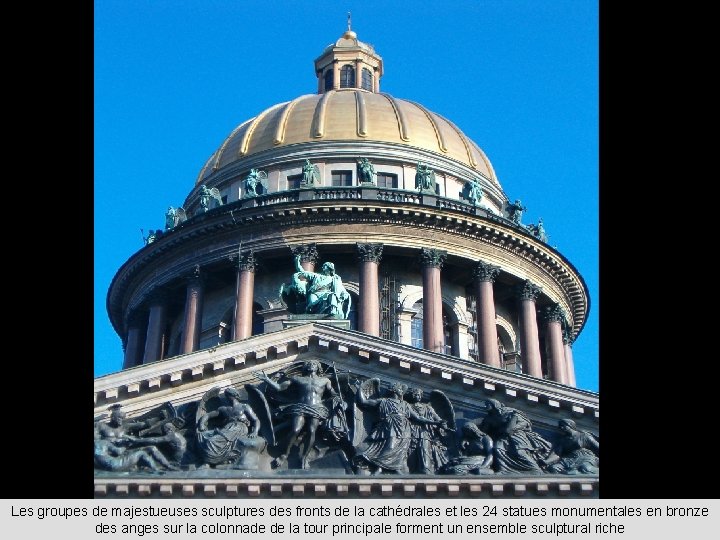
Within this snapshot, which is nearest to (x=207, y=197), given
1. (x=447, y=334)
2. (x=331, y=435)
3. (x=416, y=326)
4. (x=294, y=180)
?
(x=294, y=180)

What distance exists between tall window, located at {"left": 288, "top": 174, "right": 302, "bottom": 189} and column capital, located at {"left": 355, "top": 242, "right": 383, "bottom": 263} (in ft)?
18.2

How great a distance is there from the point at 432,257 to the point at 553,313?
302 inches

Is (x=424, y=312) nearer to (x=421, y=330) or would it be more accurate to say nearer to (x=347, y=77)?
(x=421, y=330)

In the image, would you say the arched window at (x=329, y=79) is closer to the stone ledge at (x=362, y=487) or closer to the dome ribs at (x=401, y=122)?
the dome ribs at (x=401, y=122)

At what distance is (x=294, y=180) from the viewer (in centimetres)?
5041

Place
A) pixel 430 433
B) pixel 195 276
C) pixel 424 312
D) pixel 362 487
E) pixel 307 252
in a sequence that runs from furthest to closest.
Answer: pixel 195 276 < pixel 307 252 < pixel 424 312 < pixel 430 433 < pixel 362 487

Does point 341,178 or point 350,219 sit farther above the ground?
point 341,178

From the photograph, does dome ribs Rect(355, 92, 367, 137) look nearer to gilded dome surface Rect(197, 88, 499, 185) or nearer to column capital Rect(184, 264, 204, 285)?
gilded dome surface Rect(197, 88, 499, 185)

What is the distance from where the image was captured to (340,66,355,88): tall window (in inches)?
2393

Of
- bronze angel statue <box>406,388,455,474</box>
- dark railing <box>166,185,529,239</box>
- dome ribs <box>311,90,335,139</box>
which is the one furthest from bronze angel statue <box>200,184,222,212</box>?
bronze angel statue <box>406,388,455,474</box>

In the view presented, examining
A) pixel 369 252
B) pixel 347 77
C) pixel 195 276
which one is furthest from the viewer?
pixel 347 77

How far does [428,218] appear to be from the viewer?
4672cm
